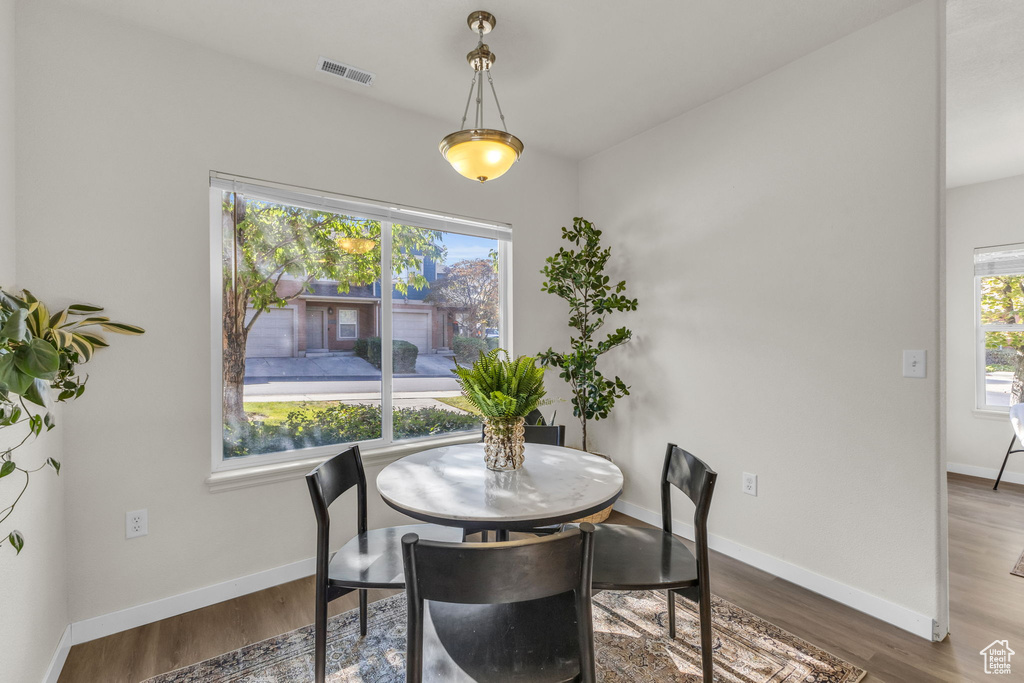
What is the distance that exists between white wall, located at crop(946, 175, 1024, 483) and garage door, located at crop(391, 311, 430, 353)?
436cm

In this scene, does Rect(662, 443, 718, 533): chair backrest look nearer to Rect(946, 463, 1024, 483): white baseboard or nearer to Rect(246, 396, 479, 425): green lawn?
Rect(246, 396, 479, 425): green lawn

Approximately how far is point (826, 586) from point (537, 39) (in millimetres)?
2935

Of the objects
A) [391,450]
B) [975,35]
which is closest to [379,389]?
[391,450]

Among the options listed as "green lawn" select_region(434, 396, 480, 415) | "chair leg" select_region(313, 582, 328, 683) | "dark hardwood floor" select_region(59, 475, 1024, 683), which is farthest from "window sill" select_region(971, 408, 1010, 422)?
"chair leg" select_region(313, 582, 328, 683)

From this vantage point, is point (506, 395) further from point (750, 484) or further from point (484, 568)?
point (750, 484)

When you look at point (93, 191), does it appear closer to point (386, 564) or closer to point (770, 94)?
point (386, 564)

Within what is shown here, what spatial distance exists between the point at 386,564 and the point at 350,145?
85.7 inches

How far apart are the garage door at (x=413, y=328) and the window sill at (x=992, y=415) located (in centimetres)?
484

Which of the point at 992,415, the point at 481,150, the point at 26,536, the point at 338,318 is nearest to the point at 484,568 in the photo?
the point at 481,150

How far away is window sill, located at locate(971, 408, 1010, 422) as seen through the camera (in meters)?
3.99

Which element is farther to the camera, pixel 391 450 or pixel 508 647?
pixel 391 450

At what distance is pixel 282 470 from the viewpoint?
2.39 metres

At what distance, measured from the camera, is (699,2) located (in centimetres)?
194

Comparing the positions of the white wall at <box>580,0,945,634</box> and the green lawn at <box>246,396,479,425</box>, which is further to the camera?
the green lawn at <box>246,396,479,425</box>
